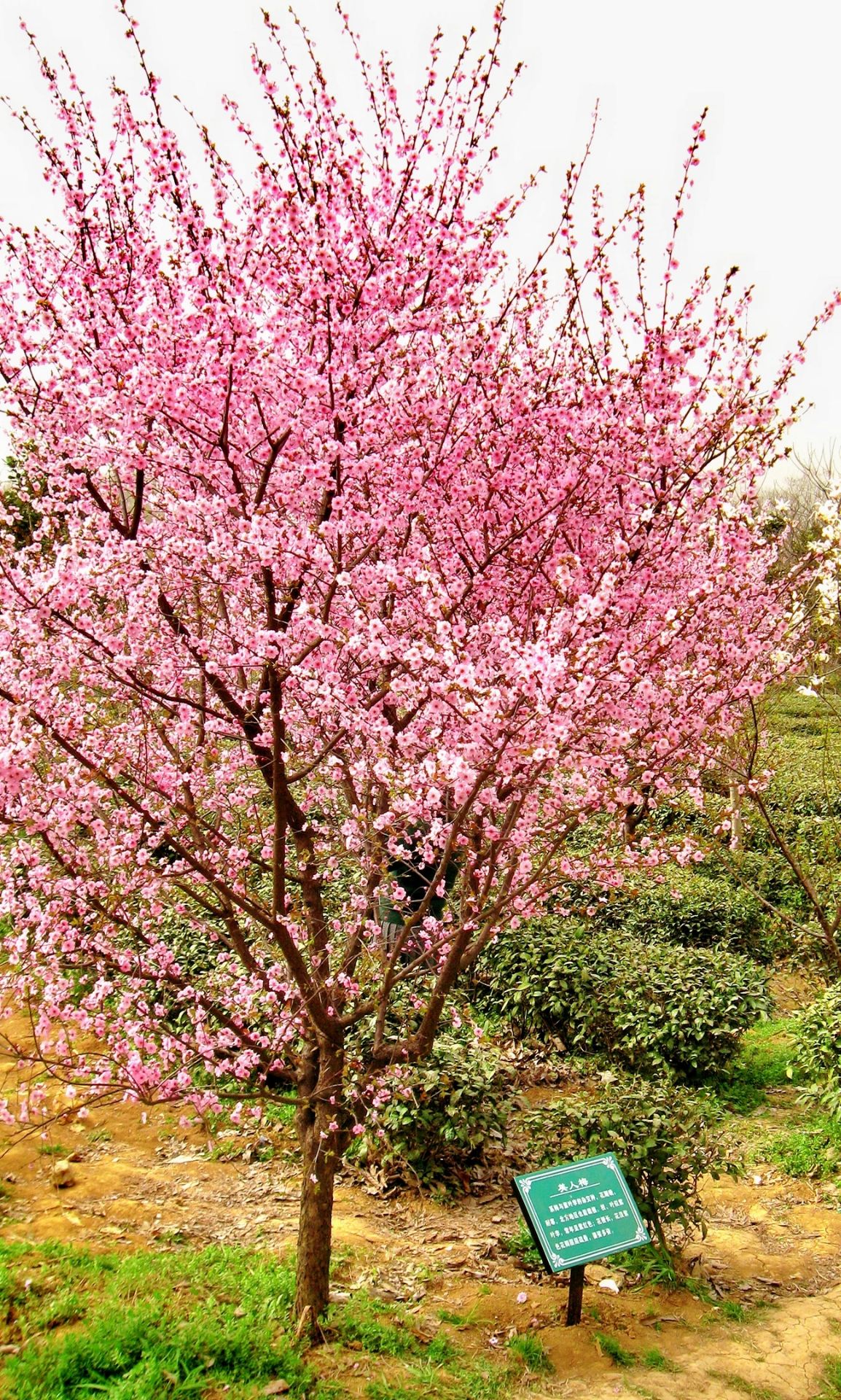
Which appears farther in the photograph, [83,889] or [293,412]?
[83,889]

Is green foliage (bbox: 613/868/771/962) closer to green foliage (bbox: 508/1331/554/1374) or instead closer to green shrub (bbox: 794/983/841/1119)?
green shrub (bbox: 794/983/841/1119)

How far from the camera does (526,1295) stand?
14.7 ft

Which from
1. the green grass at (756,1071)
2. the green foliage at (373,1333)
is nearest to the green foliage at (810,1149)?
the green grass at (756,1071)

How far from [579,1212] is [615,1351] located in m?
0.58

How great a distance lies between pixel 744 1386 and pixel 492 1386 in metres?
1.14

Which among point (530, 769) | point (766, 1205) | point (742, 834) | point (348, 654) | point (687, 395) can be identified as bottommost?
point (766, 1205)

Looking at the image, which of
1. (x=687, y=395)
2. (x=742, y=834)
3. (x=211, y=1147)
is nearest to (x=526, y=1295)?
(x=211, y=1147)

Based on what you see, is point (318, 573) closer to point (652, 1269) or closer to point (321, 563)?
point (321, 563)

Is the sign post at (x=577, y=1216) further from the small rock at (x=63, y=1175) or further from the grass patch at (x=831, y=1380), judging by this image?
the small rock at (x=63, y=1175)

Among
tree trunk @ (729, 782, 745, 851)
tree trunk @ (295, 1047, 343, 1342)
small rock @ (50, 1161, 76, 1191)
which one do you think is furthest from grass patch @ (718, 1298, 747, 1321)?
tree trunk @ (729, 782, 745, 851)

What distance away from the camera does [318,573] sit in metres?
3.76

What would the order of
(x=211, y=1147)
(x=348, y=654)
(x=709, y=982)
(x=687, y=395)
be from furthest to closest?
1. (x=709, y=982)
2. (x=211, y=1147)
3. (x=687, y=395)
4. (x=348, y=654)

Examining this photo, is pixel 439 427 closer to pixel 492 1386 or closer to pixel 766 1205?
pixel 492 1386

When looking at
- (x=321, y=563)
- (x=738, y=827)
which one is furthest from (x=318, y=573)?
(x=738, y=827)
